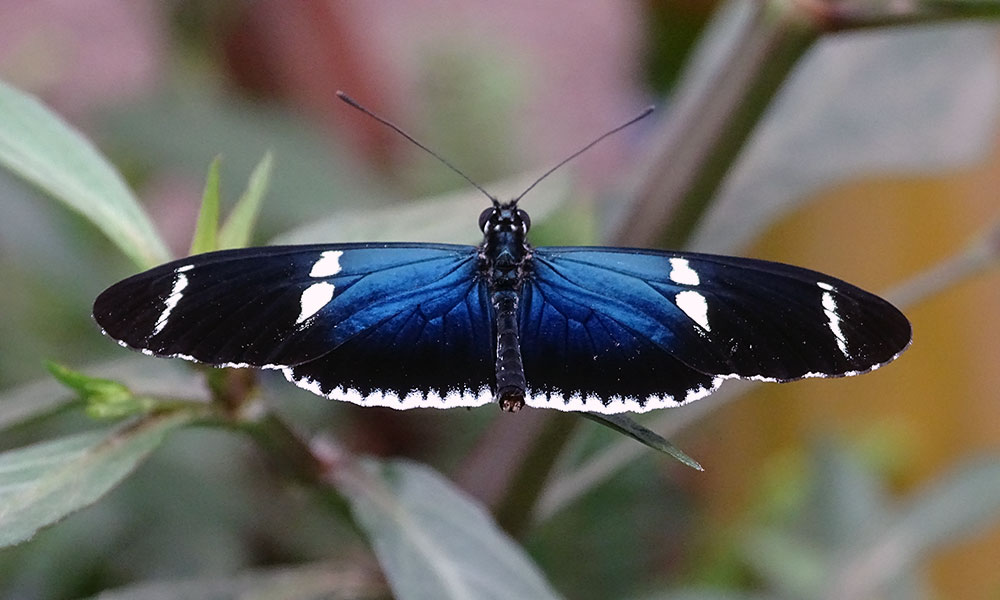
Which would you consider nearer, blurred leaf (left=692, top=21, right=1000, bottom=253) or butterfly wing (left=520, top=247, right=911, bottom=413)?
butterfly wing (left=520, top=247, right=911, bottom=413)

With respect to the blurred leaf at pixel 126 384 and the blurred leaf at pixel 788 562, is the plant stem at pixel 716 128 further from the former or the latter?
the blurred leaf at pixel 788 562

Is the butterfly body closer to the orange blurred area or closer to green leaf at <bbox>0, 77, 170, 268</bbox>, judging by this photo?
green leaf at <bbox>0, 77, 170, 268</bbox>

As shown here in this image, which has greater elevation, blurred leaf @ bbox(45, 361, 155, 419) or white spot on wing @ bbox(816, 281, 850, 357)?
white spot on wing @ bbox(816, 281, 850, 357)

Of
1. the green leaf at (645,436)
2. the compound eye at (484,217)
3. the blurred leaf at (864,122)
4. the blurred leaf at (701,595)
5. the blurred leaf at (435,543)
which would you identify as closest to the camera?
the green leaf at (645,436)

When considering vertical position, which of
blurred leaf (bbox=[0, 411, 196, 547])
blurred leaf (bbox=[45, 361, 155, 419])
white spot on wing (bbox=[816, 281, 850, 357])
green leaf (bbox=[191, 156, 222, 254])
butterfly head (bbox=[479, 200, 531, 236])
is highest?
butterfly head (bbox=[479, 200, 531, 236])

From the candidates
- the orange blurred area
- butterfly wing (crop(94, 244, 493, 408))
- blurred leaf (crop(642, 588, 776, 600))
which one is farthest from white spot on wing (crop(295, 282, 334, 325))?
the orange blurred area

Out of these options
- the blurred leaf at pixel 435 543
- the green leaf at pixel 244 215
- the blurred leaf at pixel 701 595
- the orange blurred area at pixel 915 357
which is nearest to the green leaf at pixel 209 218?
the green leaf at pixel 244 215
